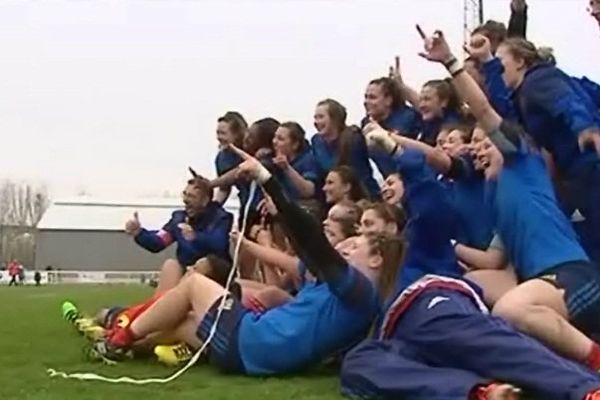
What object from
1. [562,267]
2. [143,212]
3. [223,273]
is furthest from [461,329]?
[143,212]

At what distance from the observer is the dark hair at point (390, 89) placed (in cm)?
664

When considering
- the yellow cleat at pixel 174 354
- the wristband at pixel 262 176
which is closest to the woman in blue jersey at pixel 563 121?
the wristband at pixel 262 176

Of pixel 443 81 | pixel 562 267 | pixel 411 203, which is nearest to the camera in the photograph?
pixel 562 267

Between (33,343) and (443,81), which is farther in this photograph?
(33,343)

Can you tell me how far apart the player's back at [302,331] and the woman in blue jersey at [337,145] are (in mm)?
1746

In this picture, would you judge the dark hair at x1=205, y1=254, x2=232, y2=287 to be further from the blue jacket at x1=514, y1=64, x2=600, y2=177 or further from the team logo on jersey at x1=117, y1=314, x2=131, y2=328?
the blue jacket at x1=514, y1=64, x2=600, y2=177

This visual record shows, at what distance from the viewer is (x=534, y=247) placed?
4.71 m

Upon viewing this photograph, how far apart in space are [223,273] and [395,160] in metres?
1.63

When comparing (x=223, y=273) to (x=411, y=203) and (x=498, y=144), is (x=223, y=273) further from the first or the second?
(x=498, y=144)

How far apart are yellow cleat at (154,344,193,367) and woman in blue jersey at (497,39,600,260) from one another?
2.19m

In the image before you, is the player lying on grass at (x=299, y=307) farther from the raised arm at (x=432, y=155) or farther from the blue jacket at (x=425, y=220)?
the raised arm at (x=432, y=155)

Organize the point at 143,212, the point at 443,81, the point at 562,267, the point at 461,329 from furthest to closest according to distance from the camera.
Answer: the point at 143,212, the point at 443,81, the point at 562,267, the point at 461,329

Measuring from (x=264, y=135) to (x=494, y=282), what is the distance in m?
2.71

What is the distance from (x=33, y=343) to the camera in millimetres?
7242
